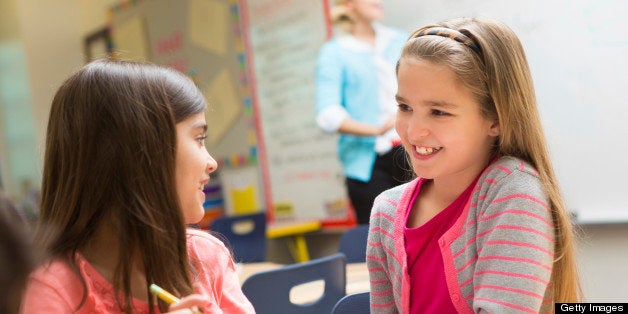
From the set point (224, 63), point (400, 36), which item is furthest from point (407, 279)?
point (224, 63)

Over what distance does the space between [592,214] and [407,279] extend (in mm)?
2029

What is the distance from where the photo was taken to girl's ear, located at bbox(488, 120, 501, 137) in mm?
1293

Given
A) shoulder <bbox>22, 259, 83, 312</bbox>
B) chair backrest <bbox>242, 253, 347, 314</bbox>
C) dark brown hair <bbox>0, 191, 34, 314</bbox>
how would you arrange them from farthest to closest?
chair backrest <bbox>242, 253, 347, 314</bbox> < shoulder <bbox>22, 259, 83, 312</bbox> < dark brown hair <bbox>0, 191, 34, 314</bbox>

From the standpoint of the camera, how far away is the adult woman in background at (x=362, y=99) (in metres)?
3.22

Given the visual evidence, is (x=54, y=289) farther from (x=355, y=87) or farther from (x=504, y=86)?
(x=355, y=87)

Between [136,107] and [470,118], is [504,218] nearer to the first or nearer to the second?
[470,118]

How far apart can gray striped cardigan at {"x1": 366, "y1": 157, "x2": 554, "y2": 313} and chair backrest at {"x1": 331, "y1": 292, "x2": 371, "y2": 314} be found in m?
0.11

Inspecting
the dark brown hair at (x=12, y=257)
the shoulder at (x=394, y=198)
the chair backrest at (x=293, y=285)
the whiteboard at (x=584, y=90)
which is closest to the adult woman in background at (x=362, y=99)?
the whiteboard at (x=584, y=90)

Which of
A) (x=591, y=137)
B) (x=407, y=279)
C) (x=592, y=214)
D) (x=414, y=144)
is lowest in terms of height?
(x=592, y=214)

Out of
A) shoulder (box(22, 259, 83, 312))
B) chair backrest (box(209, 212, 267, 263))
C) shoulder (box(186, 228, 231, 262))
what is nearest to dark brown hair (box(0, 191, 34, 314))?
shoulder (box(22, 259, 83, 312))

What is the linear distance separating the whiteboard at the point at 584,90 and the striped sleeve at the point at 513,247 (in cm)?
172

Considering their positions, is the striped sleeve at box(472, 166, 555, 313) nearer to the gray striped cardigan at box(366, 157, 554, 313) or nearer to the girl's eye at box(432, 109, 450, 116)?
the gray striped cardigan at box(366, 157, 554, 313)

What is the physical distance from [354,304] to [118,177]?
570 millimetres

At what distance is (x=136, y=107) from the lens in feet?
3.87
